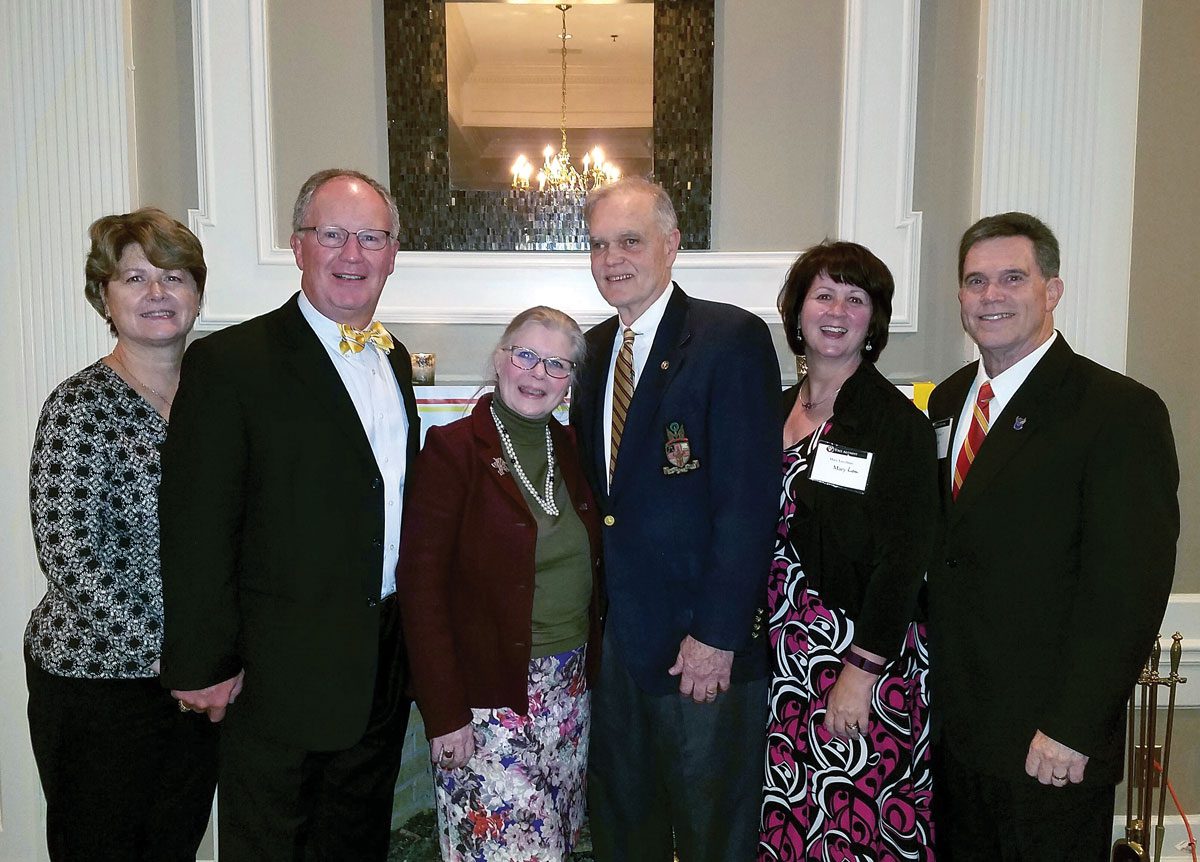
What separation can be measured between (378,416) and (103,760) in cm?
97

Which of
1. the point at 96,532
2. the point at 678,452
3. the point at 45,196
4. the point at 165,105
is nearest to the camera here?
the point at 96,532

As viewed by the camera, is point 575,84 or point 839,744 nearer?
point 839,744

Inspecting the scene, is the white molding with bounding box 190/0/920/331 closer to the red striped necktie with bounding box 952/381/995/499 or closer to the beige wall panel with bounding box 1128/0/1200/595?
the beige wall panel with bounding box 1128/0/1200/595

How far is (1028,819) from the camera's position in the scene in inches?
65.4

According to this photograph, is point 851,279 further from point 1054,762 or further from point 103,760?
point 103,760

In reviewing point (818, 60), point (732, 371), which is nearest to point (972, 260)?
point (732, 371)

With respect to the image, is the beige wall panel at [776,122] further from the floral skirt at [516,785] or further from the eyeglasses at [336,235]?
the floral skirt at [516,785]

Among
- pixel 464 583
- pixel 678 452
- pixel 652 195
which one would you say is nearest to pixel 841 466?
pixel 678 452

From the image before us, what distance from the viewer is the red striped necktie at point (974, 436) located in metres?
1.79

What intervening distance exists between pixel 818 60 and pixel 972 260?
135 centimetres

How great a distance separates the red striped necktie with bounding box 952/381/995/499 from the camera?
1791 mm

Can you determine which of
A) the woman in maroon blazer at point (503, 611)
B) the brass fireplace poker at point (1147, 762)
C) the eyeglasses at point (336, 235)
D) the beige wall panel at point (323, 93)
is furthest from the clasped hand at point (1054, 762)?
the beige wall panel at point (323, 93)

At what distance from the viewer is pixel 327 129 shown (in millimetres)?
2756

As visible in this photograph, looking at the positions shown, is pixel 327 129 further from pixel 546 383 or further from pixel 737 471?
pixel 737 471
